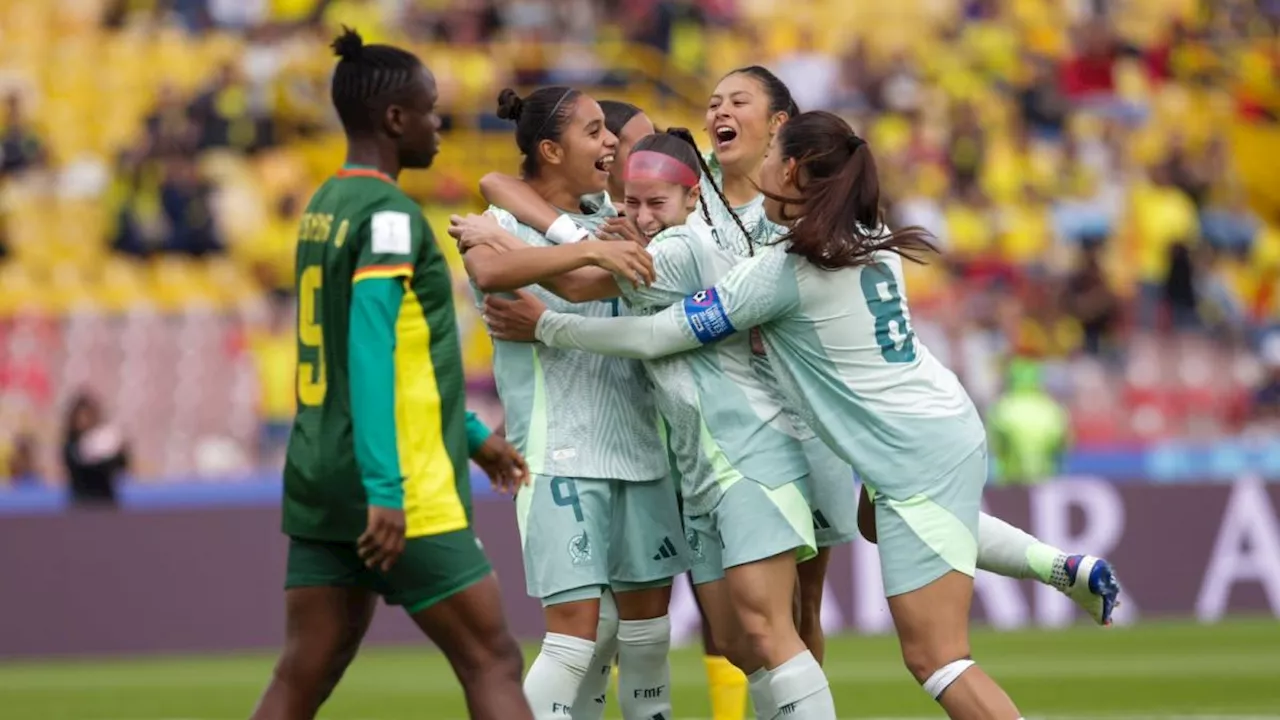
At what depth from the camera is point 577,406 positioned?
7.02 metres

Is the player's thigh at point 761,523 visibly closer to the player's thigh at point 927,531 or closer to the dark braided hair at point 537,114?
the player's thigh at point 927,531

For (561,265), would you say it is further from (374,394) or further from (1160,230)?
(1160,230)

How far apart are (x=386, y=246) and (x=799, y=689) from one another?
6.33 ft

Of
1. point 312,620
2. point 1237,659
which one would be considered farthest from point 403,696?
point 312,620

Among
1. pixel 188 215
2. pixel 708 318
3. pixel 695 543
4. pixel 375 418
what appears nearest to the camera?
pixel 375 418

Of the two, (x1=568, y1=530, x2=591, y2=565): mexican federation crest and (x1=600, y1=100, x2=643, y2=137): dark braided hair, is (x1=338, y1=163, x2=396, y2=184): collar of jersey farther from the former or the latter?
(x1=600, y1=100, x2=643, y2=137): dark braided hair

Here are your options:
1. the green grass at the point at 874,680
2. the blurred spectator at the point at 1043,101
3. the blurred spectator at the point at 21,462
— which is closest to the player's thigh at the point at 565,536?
the green grass at the point at 874,680

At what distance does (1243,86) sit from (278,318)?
1156 centimetres

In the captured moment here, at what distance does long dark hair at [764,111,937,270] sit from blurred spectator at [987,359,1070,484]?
1107 cm

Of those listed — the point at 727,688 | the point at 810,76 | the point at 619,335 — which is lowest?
the point at 727,688

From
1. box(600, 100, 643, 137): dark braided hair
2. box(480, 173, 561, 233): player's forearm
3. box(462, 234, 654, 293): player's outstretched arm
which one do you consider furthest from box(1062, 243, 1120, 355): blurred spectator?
box(462, 234, 654, 293): player's outstretched arm

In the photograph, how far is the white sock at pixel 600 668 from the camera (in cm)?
716

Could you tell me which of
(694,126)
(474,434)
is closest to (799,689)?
(474,434)

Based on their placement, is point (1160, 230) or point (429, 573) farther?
point (1160, 230)
